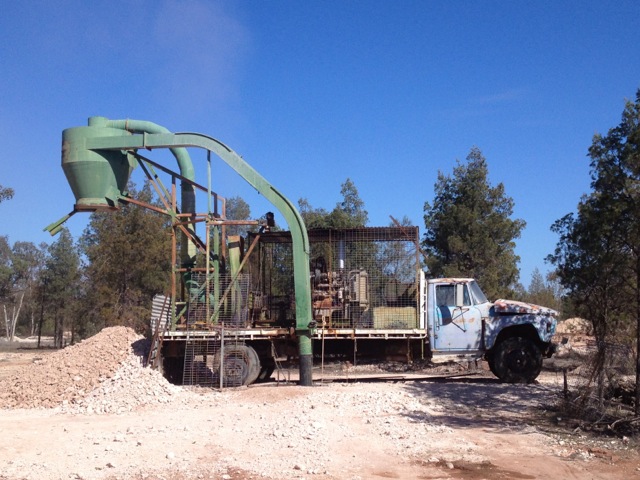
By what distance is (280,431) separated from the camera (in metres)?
10.1

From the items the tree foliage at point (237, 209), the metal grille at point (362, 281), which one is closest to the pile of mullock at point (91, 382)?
the metal grille at point (362, 281)

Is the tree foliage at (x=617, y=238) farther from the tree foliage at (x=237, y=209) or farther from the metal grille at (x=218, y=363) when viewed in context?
the tree foliage at (x=237, y=209)

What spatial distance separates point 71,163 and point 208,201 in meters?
3.58

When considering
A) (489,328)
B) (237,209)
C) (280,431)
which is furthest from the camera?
(237,209)

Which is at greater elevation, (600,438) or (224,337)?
(224,337)

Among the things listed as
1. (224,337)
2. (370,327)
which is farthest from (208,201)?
(370,327)

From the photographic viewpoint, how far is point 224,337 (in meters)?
15.7

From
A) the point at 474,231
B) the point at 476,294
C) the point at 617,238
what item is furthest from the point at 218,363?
the point at 474,231

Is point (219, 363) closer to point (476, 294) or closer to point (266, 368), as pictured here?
point (266, 368)

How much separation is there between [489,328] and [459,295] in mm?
1072

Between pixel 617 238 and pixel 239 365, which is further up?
pixel 617 238

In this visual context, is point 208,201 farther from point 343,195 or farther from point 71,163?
point 343,195

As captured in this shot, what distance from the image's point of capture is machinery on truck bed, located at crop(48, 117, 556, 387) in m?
15.6

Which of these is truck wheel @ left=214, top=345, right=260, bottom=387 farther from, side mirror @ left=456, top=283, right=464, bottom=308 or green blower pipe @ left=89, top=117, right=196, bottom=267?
side mirror @ left=456, top=283, right=464, bottom=308
